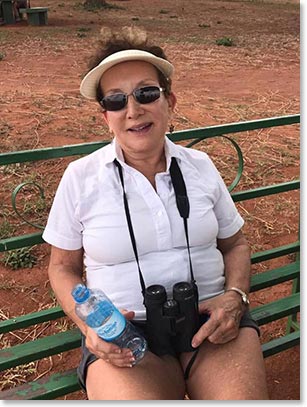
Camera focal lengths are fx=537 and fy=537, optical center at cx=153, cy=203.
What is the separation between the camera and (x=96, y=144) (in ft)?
7.58

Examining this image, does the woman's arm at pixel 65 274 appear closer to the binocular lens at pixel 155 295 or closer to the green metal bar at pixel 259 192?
the binocular lens at pixel 155 295

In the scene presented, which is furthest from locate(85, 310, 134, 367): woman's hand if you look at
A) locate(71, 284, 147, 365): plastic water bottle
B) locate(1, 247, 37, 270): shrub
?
locate(1, 247, 37, 270): shrub

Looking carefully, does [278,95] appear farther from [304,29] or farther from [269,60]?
[304,29]

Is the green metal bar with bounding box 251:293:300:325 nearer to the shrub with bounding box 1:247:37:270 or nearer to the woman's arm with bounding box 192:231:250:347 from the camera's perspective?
the woman's arm with bounding box 192:231:250:347

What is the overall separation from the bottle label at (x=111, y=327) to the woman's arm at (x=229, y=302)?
12.6 inches

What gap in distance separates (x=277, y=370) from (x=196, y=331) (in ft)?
4.51

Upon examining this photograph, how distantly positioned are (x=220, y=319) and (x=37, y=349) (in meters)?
0.79

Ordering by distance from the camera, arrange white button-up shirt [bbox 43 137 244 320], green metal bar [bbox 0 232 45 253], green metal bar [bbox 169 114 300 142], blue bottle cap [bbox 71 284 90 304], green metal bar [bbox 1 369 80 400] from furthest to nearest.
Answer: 1. green metal bar [bbox 169 114 300 142]
2. green metal bar [bbox 0 232 45 253]
3. green metal bar [bbox 1 369 80 400]
4. white button-up shirt [bbox 43 137 244 320]
5. blue bottle cap [bbox 71 284 90 304]

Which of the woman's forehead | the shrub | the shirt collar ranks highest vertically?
the woman's forehead

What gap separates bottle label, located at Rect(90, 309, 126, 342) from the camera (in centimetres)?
170

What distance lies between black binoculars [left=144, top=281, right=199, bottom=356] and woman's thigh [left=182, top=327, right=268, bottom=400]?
75 mm

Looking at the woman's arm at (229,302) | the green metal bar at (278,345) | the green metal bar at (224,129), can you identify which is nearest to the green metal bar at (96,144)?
the green metal bar at (224,129)

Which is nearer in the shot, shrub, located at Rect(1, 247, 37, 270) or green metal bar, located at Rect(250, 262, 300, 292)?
green metal bar, located at Rect(250, 262, 300, 292)

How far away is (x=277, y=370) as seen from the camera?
3.09 metres
